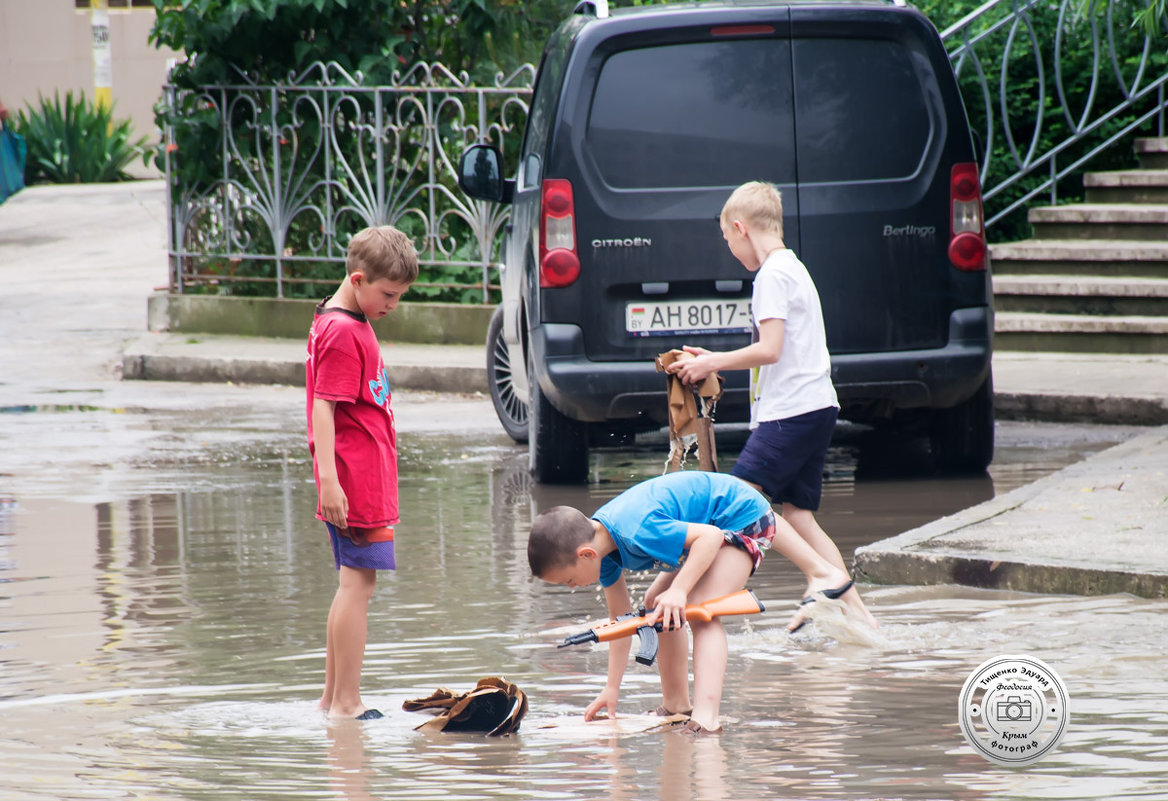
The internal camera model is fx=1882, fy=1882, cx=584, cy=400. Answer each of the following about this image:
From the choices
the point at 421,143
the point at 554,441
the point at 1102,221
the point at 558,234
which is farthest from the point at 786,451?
the point at 421,143

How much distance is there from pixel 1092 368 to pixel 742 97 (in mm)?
4521

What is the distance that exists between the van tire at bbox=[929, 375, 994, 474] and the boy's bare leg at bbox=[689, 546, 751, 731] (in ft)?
13.1

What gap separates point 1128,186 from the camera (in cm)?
1431

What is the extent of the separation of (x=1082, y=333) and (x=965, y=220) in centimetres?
481

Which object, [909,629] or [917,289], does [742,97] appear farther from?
[909,629]

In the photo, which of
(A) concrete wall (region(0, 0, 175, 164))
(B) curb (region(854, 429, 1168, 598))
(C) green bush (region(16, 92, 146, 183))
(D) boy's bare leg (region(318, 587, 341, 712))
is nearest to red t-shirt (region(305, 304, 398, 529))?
(D) boy's bare leg (region(318, 587, 341, 712))

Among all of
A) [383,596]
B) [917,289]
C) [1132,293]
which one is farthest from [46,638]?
[1132,293]

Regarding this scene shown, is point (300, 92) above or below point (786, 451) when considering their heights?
above

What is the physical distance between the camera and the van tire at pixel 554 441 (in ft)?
27.9

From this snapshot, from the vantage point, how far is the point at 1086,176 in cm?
1438

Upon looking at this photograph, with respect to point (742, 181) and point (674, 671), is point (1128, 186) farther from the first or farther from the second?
point (674, 671)

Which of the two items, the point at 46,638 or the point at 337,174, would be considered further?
the point at 337,174

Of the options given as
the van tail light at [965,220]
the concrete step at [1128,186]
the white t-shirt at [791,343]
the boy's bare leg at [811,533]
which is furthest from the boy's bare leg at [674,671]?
the concrete step at [1128,186]

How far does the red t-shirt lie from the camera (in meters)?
4.82
